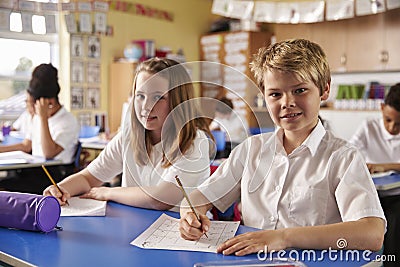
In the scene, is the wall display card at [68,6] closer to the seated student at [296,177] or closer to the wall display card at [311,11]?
the wall display card at [311,11]

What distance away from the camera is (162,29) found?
22.2ft

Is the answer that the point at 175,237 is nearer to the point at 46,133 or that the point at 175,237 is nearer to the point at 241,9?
the point at 46,133

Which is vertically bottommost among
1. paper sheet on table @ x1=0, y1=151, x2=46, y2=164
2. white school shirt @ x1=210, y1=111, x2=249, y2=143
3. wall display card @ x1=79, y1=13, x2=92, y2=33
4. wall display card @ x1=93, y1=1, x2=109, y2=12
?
paper sheet on table @ x1=0, y1=151, x2=46, y2=164

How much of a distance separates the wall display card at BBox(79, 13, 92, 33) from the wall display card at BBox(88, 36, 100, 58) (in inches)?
6.5

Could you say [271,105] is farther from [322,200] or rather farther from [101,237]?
[101,237]

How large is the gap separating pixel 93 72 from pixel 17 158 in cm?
324

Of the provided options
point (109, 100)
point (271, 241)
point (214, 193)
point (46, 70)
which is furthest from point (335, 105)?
point (271, 241)

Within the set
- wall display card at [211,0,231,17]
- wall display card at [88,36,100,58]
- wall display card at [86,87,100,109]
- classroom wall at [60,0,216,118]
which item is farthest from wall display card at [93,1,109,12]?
wall display card at [211,0,231,17]

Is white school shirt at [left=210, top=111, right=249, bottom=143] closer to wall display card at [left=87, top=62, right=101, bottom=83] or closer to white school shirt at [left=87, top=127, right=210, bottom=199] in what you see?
white school shirt at [left=87, top=127, right=210, bottom=199]

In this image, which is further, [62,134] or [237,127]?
[62,134]

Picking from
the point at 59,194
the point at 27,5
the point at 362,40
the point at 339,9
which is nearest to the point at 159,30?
the point at 27,5

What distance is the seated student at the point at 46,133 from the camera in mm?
3121

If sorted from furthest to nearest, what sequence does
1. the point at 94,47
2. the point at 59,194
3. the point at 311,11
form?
the point at 94,47
the point at 311,11
the point at 59,194

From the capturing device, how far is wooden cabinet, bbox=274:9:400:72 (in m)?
5.36
